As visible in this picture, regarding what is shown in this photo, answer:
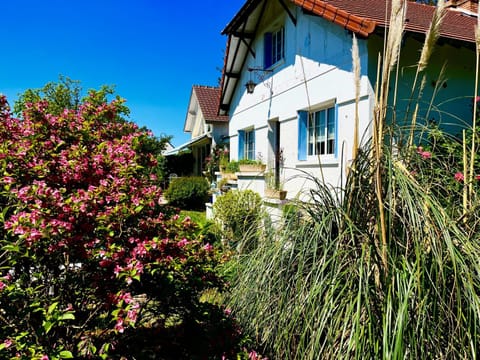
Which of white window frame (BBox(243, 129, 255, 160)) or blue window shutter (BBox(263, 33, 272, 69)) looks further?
white window frame (BBox(243, 129, 255, 160))

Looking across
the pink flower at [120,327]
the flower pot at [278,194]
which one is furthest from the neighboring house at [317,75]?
the pink flower at [120,327]

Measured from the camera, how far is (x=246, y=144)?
14422 mm

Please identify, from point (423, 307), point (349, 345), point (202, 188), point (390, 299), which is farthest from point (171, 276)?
point (202, 188)

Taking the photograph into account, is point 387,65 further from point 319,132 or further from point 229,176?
point 229,176

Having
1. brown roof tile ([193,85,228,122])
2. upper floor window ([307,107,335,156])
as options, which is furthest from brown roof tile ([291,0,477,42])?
brown roof tile ([193,85,228,122])

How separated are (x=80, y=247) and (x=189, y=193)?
54.0ft

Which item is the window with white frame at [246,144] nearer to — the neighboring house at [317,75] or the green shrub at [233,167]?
the neighboring house at [317,75]

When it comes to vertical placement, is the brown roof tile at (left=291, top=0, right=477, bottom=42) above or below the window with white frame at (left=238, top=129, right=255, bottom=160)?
above

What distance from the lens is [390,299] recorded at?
2008 mm

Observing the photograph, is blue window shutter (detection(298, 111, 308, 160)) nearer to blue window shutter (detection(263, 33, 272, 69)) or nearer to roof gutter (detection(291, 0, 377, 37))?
roof gutter (detection(291, 0, 377, 37))

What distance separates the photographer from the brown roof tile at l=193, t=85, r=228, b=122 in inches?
825

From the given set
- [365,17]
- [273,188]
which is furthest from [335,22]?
[273,188]

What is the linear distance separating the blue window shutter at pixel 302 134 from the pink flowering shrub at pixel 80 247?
634 centimetres

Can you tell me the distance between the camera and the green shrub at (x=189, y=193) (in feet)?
61.8
